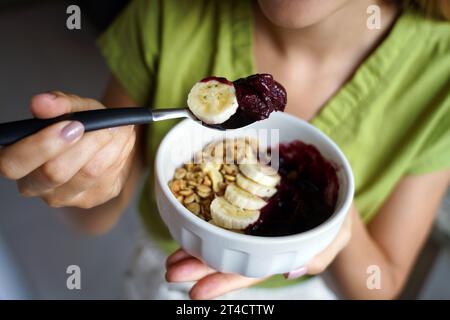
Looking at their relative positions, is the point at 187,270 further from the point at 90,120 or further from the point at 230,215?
the point at 90,120

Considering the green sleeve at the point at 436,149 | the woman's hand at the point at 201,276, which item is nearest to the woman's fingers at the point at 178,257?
the woman's hand at the point at 201,276

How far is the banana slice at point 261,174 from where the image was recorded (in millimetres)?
517

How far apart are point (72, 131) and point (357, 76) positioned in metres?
0.43

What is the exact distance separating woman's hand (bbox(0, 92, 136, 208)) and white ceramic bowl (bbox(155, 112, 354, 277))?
0.18ft

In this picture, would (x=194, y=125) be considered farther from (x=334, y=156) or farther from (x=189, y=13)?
(x=189, y=13)

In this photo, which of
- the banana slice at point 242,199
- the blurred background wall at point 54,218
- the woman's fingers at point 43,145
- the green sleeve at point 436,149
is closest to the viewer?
the woman's fingers at point 43,145

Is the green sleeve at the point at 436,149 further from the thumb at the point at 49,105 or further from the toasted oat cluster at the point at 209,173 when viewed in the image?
the thumb at the point at 49,105

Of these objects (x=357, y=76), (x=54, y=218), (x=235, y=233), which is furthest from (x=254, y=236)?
(x=54, y=218)

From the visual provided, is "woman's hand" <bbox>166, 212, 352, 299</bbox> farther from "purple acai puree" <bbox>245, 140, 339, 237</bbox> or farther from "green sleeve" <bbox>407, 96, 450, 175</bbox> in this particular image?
"green sleeve" <bbox>407, 96, 450, 175</bbox>

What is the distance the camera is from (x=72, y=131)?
15.8 inches

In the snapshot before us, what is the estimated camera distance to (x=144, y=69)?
2.47 feet

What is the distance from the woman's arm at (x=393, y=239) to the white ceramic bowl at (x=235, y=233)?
207 millimetres

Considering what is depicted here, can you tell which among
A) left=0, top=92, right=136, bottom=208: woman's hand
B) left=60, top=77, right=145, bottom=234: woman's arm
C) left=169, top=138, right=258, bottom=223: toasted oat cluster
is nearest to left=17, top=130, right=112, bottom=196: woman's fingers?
left=0, top=92, right=136, bottom=208: woman's hand
